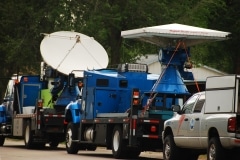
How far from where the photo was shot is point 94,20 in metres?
43.4

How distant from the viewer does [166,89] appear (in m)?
25.8

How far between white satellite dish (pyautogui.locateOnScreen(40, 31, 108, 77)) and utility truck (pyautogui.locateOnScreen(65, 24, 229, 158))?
2624mm

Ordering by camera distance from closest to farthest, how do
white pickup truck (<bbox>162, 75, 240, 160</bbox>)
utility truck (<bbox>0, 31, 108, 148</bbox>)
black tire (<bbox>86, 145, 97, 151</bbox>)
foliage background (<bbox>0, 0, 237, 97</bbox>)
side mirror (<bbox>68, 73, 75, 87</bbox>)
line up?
1. white pickup truck (<bbox>162, 75, 240, 160</bbox>)
2. black tire (<bbox>86, 145, 97, 151</bbox>)
3. side mirror (<bbox>68, 73, 75, 87</bbox>)
4. utility truck (<bbox>0, 31, 108, 148</bbox>)
5. foliage background (<bbox>0, 0, 237, 97</bbox>)

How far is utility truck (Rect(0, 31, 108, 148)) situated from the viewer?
31.1 metres

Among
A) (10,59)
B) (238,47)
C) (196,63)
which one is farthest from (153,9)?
(238,47)

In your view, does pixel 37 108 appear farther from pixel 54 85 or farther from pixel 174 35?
pixel 174 35

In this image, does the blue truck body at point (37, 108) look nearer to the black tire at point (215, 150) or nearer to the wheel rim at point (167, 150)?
the wheel rim at point (167, 150)

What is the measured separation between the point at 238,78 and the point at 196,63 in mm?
28447

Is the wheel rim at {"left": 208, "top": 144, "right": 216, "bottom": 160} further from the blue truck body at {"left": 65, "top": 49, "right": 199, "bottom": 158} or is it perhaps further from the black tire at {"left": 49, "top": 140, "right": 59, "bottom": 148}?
the black tire at {"left": 49, "top": 140, "right": 59, "bottom": 148}

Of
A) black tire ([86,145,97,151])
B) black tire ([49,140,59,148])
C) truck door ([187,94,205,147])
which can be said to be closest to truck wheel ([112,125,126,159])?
black tire ([86,145,97,151])

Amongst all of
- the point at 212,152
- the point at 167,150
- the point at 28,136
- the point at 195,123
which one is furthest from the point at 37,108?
the point at 212,152

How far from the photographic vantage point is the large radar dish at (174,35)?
1006 inches

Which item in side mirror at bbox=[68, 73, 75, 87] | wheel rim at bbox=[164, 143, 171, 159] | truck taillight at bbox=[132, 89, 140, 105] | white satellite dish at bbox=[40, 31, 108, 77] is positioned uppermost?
white satellite dish at bbox=[40, 31, 108, 77]

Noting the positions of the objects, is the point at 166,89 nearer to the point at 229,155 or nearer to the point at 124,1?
the point at 229,155
